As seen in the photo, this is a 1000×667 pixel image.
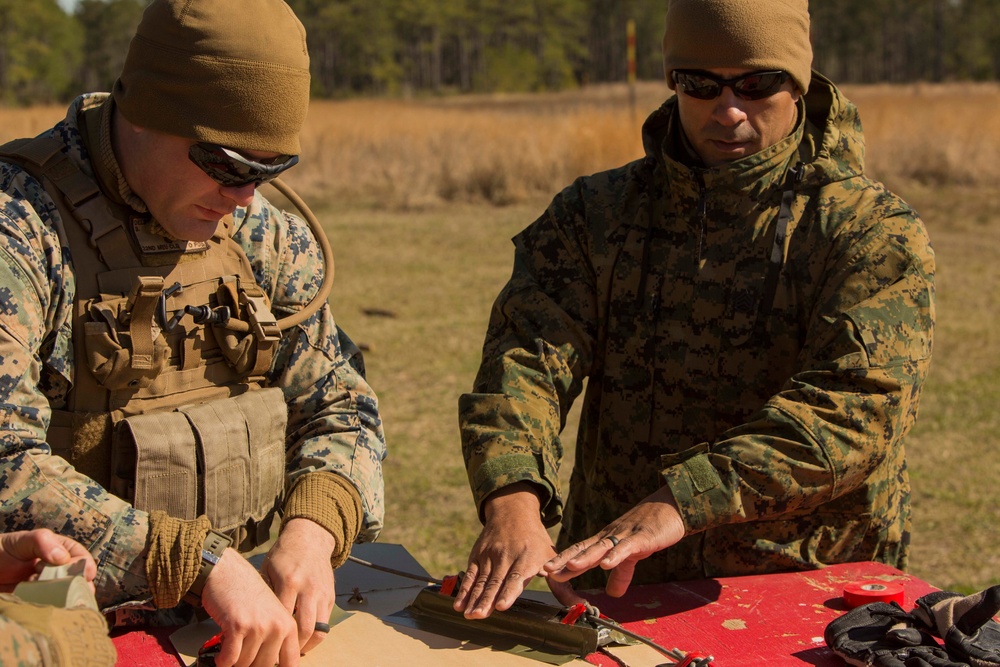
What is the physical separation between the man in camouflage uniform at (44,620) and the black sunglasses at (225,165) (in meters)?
0.69

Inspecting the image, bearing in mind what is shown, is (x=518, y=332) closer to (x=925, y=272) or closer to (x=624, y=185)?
(x=624, y=185)

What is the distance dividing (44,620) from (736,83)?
5.79ft

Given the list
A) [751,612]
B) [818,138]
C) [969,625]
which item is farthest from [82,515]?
[818,138]

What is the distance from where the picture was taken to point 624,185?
2.67 meters

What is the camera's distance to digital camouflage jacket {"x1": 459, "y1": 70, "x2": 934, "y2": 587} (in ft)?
7.13

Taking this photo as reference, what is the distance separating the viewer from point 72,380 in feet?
6.53

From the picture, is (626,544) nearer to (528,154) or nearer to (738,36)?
(738,36)

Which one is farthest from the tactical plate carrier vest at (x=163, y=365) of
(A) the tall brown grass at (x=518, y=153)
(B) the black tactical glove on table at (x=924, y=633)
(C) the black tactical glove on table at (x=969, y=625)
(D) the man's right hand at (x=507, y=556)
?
(A) the tall brown grass at (x=518, y=153)

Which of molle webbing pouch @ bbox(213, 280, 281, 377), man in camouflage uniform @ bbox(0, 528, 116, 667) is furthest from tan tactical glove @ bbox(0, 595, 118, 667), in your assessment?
molle webbing pouch @ bbox(213, 280, 281, 377)

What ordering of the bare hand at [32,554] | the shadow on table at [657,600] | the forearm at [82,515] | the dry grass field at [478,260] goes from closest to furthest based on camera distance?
the bare hand at [32,554]
the forearm at [82,515]
the shadow on table at [657,600]
the dry grass field at [478,260]

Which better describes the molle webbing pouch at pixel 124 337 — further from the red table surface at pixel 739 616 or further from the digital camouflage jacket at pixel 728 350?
the digital camouflage jacket at pixel 728 350

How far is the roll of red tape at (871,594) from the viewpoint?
2.19 m

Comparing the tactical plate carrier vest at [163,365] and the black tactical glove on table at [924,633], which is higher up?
the tactical plate carrier vest at [163,365]

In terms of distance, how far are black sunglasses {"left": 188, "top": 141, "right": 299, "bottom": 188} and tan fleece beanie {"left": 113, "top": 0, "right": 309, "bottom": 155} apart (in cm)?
2
